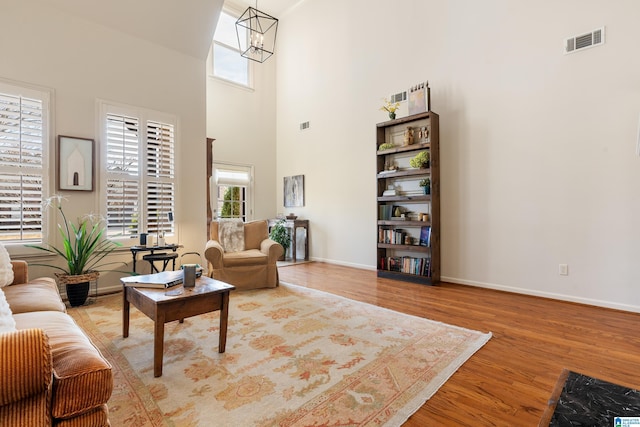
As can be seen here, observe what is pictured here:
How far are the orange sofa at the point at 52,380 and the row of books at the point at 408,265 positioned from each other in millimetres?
3879

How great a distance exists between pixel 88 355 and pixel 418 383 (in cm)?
170

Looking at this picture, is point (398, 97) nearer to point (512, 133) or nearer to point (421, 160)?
point (421, 160)

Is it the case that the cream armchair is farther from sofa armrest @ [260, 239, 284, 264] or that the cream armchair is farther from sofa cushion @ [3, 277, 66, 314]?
sofa cushion @ [3, 277, 66, 314]

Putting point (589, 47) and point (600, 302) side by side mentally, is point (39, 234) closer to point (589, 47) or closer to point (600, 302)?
point (600, 302)

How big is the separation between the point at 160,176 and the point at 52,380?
11.7 feet

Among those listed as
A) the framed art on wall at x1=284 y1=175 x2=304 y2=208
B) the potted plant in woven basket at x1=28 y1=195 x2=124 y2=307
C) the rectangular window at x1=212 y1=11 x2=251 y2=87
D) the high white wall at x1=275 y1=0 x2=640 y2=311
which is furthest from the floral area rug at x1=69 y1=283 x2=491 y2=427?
the rectangular window at x1=212 y1=11 x2=251 y2=87

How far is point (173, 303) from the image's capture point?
2.02 m

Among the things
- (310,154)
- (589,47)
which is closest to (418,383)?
(589,47)

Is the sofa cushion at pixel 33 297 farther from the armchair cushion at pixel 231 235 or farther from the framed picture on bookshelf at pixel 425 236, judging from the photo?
the framed picture on bookshelf at pixel 425 236

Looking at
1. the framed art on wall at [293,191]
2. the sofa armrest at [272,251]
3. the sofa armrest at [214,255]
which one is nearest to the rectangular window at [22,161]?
the sofa armrest at [214,255]

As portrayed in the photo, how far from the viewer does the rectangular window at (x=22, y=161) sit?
3.22 m

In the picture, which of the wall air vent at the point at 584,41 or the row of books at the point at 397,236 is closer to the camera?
the wall air vent at the point at 584,41

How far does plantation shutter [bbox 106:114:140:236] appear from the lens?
3.88 m

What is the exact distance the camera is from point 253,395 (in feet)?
5.71
